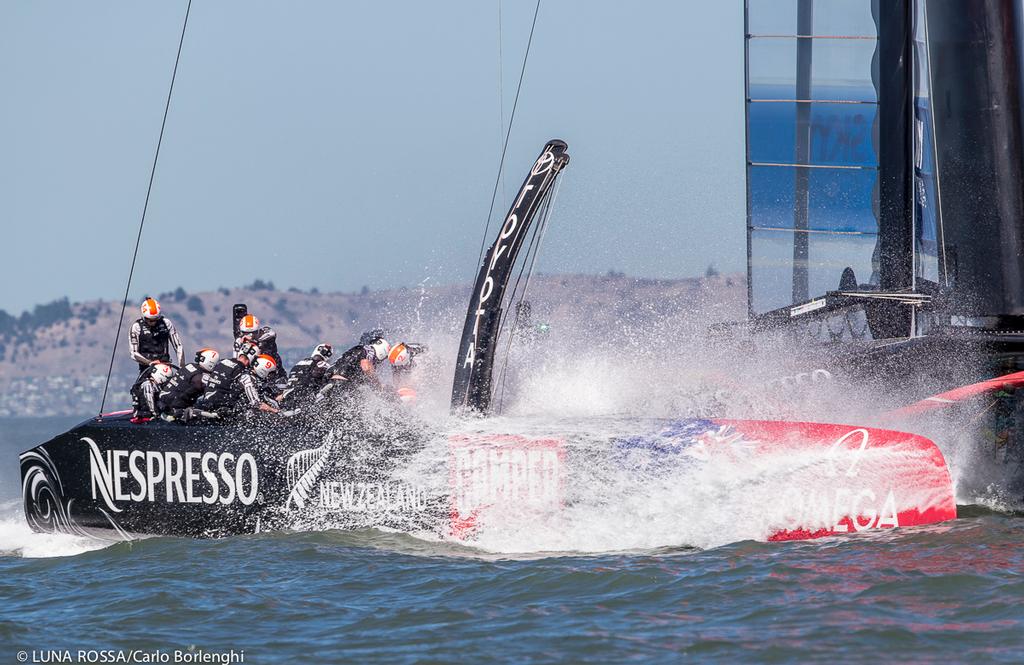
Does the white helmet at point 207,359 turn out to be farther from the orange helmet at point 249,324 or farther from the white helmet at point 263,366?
the orange helmet at point 249,324

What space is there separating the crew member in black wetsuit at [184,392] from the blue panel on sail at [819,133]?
550cm

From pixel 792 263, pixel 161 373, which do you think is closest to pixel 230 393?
pixel 161 373

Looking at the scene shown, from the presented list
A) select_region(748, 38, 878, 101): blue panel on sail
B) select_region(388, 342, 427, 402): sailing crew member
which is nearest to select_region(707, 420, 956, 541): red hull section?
select_region(388, 342, 427, 402): sailing crew member

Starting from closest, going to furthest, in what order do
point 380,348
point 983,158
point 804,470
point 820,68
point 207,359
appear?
point 804,470
point 207,359
point 380,348
point 983,158
point 820,68

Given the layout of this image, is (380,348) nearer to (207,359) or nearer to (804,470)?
(207,359)

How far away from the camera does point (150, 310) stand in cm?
916

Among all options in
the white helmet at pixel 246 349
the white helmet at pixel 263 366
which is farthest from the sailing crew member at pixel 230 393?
the white helmet at pixel 246 349

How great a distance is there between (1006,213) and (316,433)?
194 inches

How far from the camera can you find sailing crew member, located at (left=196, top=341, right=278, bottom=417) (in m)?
7.69

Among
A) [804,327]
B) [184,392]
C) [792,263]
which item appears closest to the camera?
[184,392]

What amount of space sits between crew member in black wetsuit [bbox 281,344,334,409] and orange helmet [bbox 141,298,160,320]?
4.82 feet

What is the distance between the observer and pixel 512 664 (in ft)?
16.1

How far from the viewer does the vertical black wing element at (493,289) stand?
23.5 ft

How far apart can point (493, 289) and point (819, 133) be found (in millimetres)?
4903
